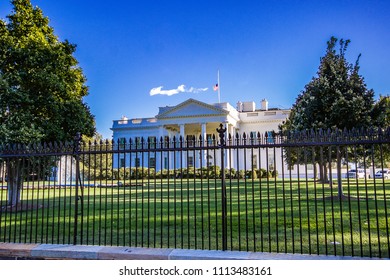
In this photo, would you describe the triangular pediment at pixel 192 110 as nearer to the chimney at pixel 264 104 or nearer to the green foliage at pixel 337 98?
the chimney at pixel 264 104

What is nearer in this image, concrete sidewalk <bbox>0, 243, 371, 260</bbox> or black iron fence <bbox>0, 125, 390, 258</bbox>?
concrete sidewalk <bbox>0, 243, 371, 260</bbox>

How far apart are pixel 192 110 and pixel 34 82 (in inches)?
1338

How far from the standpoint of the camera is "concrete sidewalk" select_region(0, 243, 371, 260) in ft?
15.4

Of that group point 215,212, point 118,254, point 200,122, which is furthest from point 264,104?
point 118,254

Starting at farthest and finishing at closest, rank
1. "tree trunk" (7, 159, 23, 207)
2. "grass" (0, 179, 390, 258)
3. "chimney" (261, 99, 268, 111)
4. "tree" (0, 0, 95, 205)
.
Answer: "chimney" (261, 99, 268, 111) < "tree" (0, 0, 95, 205) < "tree trunk" (7, 159, 23, 207) < "grass" (0, 179, 390, 258)

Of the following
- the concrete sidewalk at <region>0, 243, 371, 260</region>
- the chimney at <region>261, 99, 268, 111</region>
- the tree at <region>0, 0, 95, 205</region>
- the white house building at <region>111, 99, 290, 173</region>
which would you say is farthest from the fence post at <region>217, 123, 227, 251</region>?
the chimney at <region>261, 99, 268, 111</region>

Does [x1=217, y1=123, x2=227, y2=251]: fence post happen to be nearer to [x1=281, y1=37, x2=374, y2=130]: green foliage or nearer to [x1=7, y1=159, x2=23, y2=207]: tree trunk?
[x1=7, y1=159, x2=23, y2=207]: tree trunk

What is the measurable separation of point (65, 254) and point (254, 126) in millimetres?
46478

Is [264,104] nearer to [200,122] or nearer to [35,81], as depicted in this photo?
[200,122]

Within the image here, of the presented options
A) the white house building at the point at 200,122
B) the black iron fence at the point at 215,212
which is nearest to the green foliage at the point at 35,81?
the black iron fence at the point at 215,212

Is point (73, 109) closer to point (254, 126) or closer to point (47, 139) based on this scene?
point (47, 139)

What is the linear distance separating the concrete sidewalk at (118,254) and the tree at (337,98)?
8.17 metres

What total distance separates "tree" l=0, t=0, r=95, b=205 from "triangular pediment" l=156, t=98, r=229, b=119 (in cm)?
3185

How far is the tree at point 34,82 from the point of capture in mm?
11484
